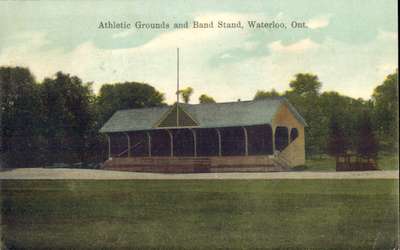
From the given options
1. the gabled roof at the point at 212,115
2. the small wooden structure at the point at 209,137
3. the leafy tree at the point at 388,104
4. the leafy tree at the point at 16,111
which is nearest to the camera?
the leafy tree at the point at 388,104

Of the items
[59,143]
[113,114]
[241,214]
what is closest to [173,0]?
[241,214]

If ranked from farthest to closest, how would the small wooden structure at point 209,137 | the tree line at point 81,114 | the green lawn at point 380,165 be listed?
the small wooden structure at point 209,137 → the green lawn at point 380,165 → the tree line at point 81,114

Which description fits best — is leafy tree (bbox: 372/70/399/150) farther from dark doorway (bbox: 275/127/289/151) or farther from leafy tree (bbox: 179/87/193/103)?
dark doorway (bbox: 275/127/289/151)

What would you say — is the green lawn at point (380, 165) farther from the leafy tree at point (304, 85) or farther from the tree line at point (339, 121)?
the leafy tree at point (304, 85)

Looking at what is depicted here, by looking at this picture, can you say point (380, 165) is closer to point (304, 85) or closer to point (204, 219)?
point (304, 85)

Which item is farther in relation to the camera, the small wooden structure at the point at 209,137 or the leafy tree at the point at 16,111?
the small wooden structure at the point at 209,137

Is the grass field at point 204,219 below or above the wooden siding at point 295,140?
below

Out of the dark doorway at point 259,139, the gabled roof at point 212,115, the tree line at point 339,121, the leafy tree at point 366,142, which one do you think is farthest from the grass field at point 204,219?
the dark doorway at point 259,139

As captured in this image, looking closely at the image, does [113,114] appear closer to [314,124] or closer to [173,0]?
[314,124]
